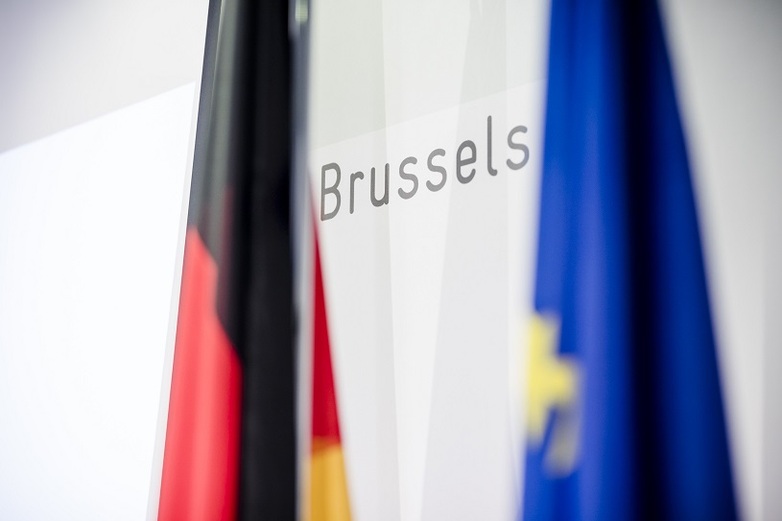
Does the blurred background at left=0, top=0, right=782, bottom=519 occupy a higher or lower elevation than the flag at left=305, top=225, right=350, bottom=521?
higher

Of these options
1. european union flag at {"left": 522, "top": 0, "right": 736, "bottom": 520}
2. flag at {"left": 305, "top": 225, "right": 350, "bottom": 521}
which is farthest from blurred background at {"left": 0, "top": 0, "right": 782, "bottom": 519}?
flag at {"left": 305, "top": 225, "right": 350, "bottom": 521}

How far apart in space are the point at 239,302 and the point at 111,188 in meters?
0.85

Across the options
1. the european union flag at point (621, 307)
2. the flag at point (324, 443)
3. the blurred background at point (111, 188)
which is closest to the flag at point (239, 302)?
the flag at point (324, 443)

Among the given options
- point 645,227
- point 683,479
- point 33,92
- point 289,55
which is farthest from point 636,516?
point 33,92

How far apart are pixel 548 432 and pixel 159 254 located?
1.08 metres

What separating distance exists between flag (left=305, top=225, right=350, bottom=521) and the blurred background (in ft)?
1.39

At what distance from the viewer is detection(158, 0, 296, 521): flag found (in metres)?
0.94

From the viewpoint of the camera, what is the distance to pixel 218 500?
0.94 m

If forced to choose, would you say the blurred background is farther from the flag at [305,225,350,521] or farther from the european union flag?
the flag at [305,225,350,521]

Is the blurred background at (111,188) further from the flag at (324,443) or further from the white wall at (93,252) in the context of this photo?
the flag at (324,443)

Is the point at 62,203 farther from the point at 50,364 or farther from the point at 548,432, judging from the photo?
the point at 548,432

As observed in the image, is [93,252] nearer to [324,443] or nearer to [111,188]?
[111,188]

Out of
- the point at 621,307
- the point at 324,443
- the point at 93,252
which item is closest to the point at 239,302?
the point at 324,443

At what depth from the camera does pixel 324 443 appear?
1016 millimetres
